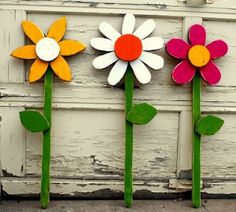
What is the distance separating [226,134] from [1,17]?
151 cm

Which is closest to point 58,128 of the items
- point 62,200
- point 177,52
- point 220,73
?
point 62,200

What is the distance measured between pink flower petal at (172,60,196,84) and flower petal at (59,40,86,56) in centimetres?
55

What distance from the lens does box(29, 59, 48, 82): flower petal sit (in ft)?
7.57

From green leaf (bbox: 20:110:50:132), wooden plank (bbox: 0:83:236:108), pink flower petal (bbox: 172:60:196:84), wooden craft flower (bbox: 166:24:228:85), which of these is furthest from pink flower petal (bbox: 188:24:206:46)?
green leaf (bbox: 20:110:50:132)

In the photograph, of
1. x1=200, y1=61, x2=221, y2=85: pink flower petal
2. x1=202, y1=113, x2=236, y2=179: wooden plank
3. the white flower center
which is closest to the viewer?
the white flower center

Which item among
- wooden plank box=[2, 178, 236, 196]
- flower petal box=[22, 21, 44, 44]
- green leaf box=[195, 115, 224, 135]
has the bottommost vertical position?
wooden plank box=[2, 178, 236, 196]

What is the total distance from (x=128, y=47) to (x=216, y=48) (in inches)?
20.4

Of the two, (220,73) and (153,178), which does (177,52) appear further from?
(153,178)

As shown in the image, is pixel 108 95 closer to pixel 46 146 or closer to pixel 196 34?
pixel 46 146

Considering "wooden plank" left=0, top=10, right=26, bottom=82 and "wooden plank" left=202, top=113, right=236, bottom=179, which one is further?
"wooden plank" left=202, top=113, right=236, bottom=179

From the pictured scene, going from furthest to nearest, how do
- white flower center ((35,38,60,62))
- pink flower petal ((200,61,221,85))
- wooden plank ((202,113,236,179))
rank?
1. wooden plank ((202,113,236,179))
2. pink flower petal ((200,61,221,85))
3. white flower center ((35,38,60,62))

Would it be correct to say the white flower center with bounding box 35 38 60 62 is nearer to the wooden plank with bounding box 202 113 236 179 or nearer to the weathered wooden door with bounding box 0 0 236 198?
the weathered wooden door with bounding box 0 0 236 198

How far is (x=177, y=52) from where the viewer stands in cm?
235

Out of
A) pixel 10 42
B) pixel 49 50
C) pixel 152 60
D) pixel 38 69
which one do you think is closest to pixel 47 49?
pixel 49 50
